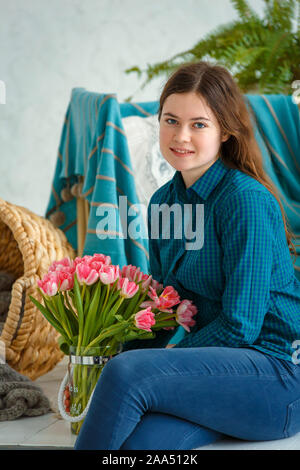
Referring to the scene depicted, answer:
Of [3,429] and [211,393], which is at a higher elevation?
[211,393]

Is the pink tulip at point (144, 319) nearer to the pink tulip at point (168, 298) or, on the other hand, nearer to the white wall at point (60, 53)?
the pink tulip at point (168, 298)

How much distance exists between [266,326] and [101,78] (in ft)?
6.53

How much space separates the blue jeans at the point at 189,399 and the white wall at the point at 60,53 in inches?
77.4

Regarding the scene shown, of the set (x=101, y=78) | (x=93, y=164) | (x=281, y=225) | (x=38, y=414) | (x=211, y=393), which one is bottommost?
(x=38, y=414)

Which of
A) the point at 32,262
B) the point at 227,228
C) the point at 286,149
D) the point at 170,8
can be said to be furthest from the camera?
the point at 170,8

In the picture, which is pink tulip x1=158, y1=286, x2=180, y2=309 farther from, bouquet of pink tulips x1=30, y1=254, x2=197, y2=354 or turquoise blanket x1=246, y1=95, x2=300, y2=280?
turquoise blanket x1=246, y1=95, x2=300, y2=280

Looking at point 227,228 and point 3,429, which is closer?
point 227,228

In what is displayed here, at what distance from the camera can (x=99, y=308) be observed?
1131mm

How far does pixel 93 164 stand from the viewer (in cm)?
179

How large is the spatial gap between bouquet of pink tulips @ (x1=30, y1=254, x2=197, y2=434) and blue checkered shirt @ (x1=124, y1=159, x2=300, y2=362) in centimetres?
6

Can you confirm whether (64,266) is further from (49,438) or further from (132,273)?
(49,438)

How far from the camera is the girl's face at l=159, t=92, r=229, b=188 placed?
1128 millimetres
